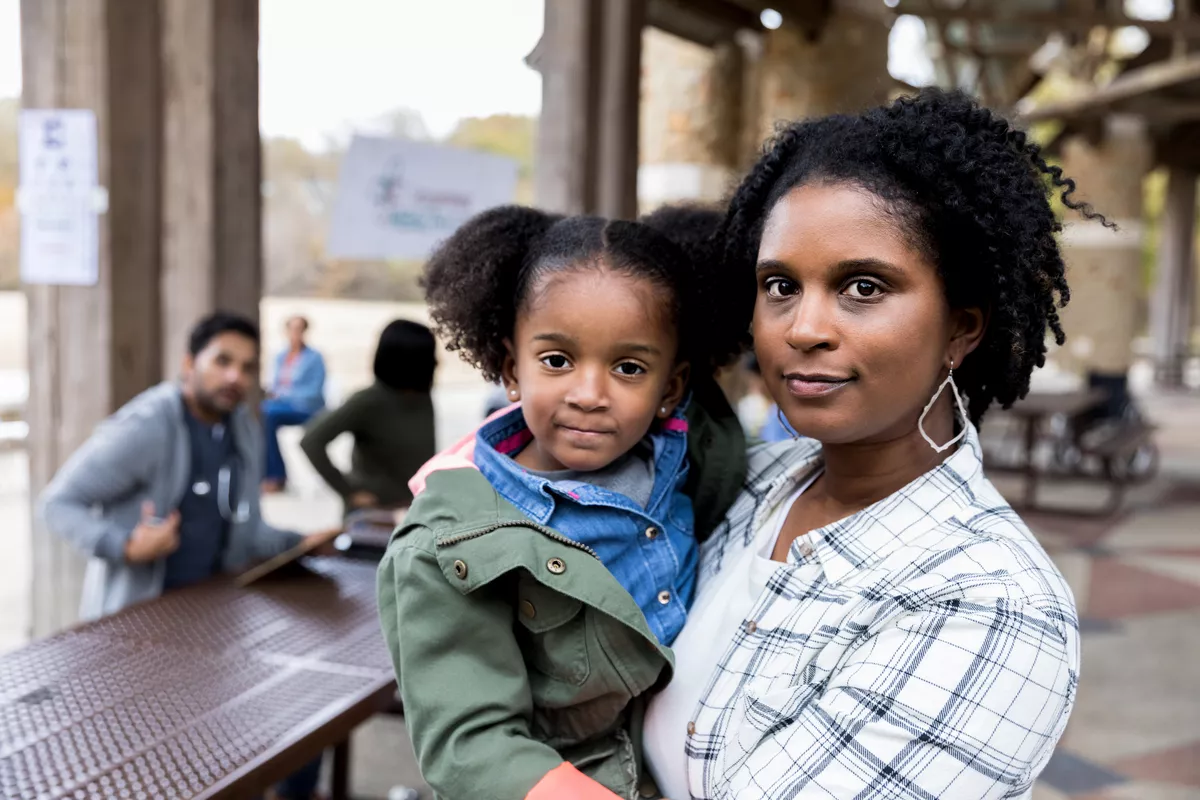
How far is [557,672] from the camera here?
1.25m

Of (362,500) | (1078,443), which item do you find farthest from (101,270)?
(1078,443)

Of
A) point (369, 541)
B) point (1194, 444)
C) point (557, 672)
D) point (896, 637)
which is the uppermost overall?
point (896, 637)

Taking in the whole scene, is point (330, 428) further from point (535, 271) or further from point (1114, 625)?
point (1114, 625)

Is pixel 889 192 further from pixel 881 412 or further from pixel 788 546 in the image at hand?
pixel 788 546

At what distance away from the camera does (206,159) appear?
3.22 metres

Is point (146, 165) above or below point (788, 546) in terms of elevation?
above

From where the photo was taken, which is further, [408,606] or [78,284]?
[78,284]

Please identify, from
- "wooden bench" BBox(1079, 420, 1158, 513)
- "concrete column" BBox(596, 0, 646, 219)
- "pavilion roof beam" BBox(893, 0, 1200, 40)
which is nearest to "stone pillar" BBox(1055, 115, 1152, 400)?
"wooden bench" BBox(1079, 420, 1158, 513)

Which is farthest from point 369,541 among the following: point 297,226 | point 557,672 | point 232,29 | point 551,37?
point 297,226

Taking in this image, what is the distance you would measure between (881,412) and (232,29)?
2709 mm

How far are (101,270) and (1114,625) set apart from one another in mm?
4985

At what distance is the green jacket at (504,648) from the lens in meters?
1.16

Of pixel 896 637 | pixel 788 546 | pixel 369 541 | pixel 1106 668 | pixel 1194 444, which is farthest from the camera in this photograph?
pixel 1194 444

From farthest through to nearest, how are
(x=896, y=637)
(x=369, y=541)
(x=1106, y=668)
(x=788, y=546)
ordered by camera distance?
(x=1106, y=668), (x=369, y=541), (x=788, y=546), (x=896, y=637)
